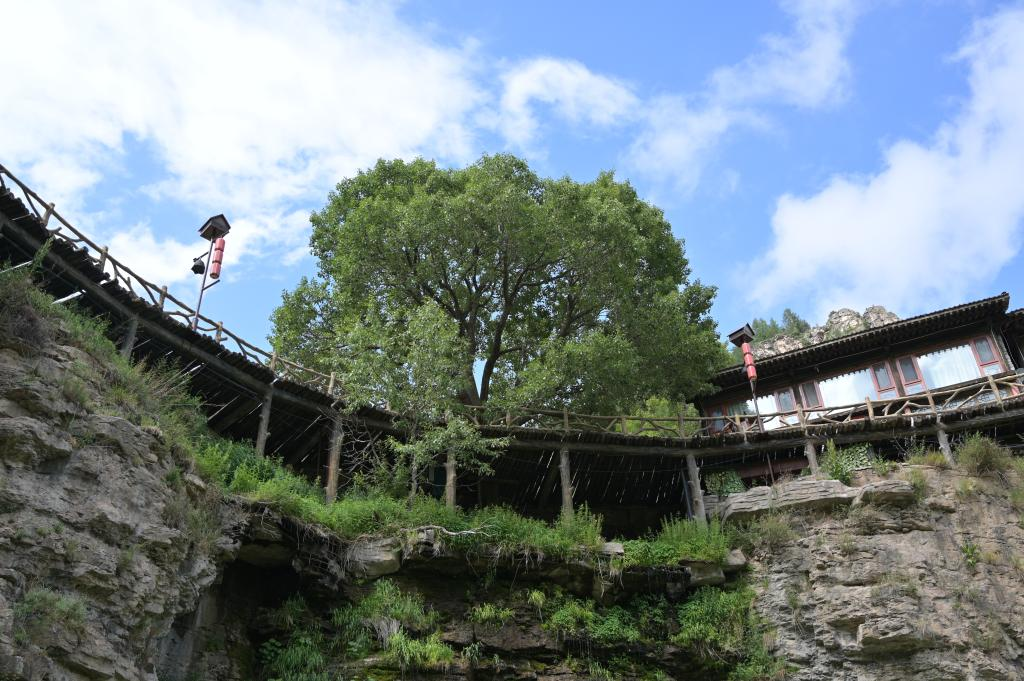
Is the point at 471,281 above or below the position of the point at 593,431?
above

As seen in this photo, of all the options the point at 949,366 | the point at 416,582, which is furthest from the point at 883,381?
the point at 416,582

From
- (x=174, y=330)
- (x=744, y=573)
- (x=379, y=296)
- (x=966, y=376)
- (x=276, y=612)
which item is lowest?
(x=276, y=612)

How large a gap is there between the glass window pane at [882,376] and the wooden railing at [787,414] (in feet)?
4.14

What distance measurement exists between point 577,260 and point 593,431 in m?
6.71

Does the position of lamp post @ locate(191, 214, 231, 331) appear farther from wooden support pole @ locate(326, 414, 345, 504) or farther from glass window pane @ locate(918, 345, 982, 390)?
glass window pane @ locate(918, 345, 982, 390)

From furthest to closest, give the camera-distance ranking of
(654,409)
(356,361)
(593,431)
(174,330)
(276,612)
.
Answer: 1. (654,409)
2. (593,431)
3. (356,361)
4. (174,330)
5. (276,612)

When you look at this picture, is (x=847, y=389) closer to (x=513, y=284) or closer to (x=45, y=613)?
(x=513, y=284)

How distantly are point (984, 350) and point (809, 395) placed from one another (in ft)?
18.8

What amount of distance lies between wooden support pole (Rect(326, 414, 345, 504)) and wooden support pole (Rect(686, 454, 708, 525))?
946cm

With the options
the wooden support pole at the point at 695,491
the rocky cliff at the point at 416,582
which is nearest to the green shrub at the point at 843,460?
the rocky cliff at the point at 416,582

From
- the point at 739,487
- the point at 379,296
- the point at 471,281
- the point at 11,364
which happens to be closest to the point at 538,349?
the point at 471,281

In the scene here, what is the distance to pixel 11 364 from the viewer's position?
45.0ft

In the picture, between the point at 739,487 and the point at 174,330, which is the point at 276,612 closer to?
the point at 174,330

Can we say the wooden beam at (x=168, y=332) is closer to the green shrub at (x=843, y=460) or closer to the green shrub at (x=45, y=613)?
the green shrub at (x=45, y=613)
